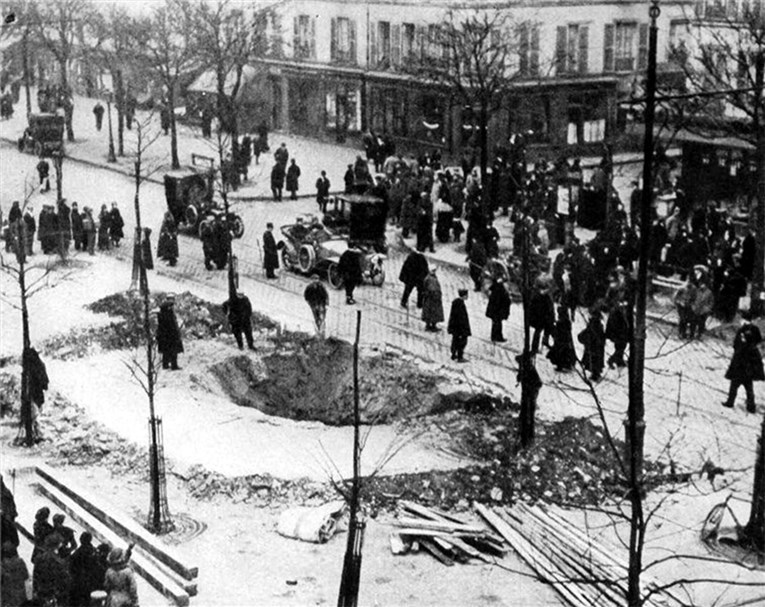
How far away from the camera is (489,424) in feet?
61.6

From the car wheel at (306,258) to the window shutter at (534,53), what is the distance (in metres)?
16.2

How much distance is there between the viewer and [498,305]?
2211 centimetres

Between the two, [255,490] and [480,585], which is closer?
[480,585]

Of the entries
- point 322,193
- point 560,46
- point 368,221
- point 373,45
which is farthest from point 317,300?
point 373,45

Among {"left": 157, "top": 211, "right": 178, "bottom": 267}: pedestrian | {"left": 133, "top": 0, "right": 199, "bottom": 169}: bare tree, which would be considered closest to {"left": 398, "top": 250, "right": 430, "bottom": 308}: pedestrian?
{"left": 157, "top": 211, "right": 178, "bottom": 267}: pedestrian

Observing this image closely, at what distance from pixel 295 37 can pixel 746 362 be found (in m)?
32.6

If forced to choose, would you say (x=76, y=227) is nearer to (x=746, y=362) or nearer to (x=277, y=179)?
(x=277, y=179)

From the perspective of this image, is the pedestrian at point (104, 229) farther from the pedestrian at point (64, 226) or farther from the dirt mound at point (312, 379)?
the dirt mound at point (312, 379)

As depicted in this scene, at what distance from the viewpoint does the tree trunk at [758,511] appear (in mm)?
14516

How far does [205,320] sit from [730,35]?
16.5 metres

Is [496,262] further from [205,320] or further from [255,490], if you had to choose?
[255,490]

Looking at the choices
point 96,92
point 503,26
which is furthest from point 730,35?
point 96,92

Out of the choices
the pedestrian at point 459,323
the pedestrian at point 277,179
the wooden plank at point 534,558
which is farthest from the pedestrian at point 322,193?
the wooden plank at point 534,558

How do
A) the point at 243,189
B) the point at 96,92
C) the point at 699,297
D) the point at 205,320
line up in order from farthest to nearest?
the point at 96,92 → the point at 243,189 → the point at 205,320 → the point at 699,297
